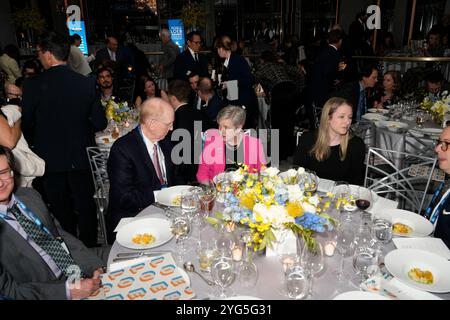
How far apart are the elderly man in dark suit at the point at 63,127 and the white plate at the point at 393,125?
2933 mm

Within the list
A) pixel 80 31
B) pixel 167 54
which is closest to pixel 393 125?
pixel 167 54

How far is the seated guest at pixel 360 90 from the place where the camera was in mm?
4660

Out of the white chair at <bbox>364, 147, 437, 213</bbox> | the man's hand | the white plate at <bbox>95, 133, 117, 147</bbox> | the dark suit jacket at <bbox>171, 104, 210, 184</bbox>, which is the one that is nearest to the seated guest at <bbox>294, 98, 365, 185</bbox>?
the white chair at <bbox>364, 147, 437, 213</bbox>

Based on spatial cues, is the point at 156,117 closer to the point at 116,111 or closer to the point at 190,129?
the point at 190,129

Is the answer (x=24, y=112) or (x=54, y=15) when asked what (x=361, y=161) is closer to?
(x=24, y=112)

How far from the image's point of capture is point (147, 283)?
1439mm

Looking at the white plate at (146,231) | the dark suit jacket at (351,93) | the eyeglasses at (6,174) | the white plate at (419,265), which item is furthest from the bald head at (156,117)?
the dark suit jacket at (351,93)

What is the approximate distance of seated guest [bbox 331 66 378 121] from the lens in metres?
4.66

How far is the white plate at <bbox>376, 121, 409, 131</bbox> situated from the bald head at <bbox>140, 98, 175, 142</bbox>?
2.64m

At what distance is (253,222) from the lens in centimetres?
152

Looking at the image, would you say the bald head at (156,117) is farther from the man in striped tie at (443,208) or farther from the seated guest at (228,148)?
the man in striped tie at (443,208)

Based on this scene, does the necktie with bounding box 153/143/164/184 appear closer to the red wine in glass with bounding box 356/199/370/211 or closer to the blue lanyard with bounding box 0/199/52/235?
the blue lanyard with bounding box 0/199/52/235

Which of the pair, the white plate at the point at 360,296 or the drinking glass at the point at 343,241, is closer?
the white plate at the point at 360,296

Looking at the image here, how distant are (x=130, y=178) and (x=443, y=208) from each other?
187cm
